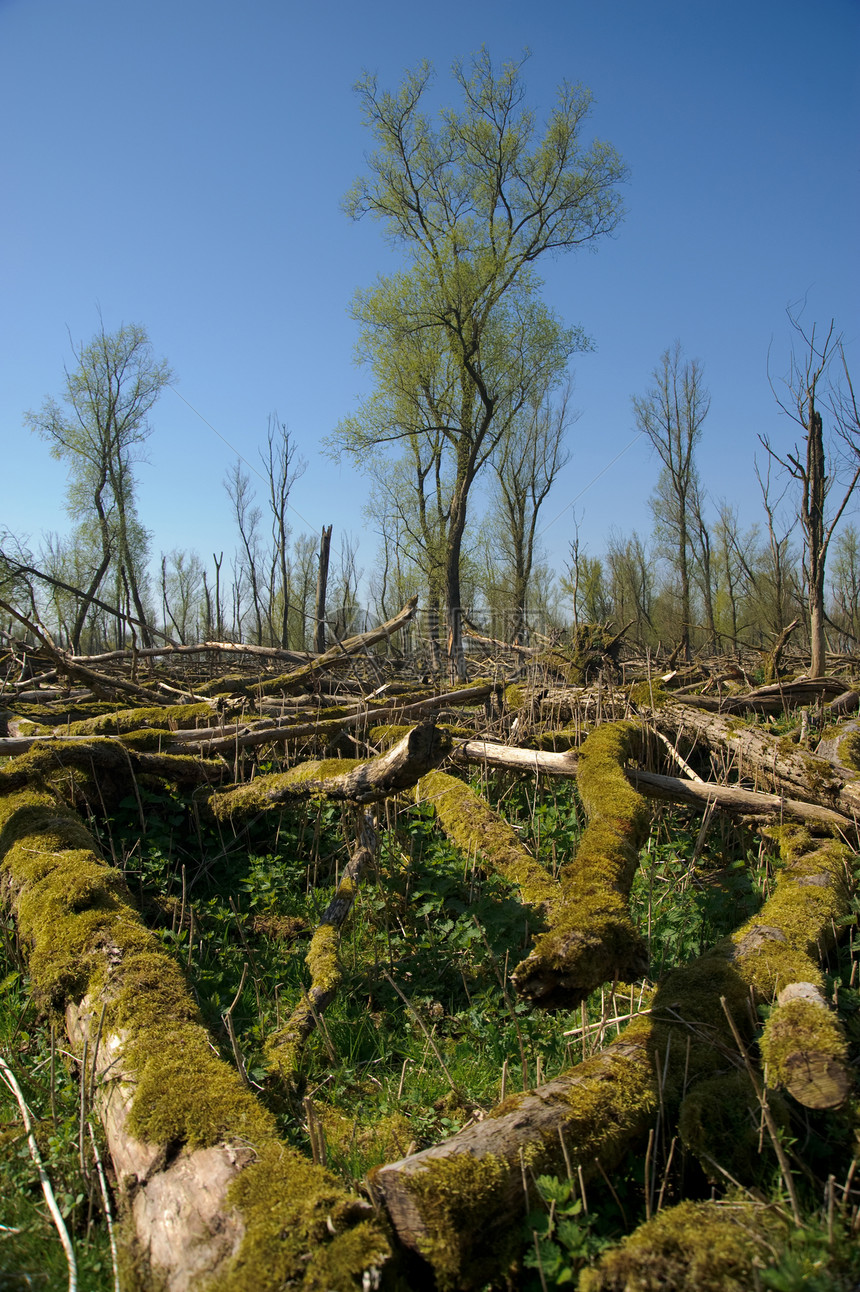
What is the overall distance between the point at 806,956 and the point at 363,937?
7.17 ft

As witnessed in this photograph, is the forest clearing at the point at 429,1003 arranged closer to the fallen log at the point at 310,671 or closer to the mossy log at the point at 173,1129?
the mossy log at the point at 173,1129

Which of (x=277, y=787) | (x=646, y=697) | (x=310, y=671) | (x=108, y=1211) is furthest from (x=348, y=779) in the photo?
(x=310, y=671)

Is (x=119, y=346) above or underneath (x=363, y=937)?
above

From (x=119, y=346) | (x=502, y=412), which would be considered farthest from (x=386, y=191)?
(x=119, y=346)

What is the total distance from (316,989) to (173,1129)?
1.14 metres

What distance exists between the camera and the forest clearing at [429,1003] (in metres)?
1.48

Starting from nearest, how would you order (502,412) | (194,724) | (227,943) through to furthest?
(227,943)
(194,724)
(502,412)

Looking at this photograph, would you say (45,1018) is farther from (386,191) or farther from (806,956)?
(386,191)

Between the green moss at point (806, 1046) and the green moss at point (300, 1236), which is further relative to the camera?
the green moss at point (806, 1046)

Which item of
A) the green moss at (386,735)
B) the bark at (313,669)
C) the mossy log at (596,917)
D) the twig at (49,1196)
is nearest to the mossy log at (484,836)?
the mossy log at (596,917)

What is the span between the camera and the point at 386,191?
1984cm

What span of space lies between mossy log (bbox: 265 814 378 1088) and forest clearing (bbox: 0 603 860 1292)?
0.01m

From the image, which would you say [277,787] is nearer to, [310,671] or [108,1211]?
[108,1211]

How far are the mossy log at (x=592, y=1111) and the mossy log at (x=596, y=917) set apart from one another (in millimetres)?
215
